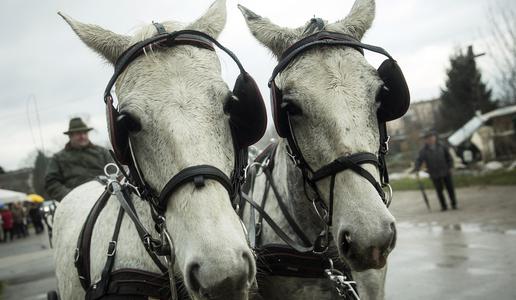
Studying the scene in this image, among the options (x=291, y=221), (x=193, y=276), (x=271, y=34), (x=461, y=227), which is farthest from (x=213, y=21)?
(x=461, y=227)

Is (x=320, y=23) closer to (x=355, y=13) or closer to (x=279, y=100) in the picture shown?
(x=355, y=13)

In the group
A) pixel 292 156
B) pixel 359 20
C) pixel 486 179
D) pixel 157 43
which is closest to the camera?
pixel 157 43

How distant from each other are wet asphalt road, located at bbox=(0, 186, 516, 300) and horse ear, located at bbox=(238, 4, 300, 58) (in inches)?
164

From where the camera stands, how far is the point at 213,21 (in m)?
2.66

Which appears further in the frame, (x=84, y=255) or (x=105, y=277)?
(x=84, y=255)

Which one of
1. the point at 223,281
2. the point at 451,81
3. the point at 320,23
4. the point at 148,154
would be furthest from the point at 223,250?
the point at 451,81

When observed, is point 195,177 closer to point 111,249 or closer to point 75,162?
point 111,249

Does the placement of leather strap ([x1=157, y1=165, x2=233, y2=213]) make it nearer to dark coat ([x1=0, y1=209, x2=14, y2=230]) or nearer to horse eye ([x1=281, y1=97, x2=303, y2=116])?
horse eye ([x1=281, y1=97, x2=303, y2=116])

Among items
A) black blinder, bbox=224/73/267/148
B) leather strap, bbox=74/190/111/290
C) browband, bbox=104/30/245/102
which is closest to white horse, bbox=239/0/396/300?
black blinder, bbox=224/73/267/148

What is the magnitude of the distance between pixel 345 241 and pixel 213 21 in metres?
1.42

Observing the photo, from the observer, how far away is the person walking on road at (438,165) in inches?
495

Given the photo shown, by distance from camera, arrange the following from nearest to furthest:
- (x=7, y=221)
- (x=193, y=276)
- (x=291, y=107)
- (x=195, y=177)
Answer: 1. (x=193, y=276)
2. (x=195, y=177)
3. (x=291, y=107)
4. (x=7, y=221)

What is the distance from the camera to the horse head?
7.43 feet

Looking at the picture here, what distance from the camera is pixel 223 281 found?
5.68 ft
